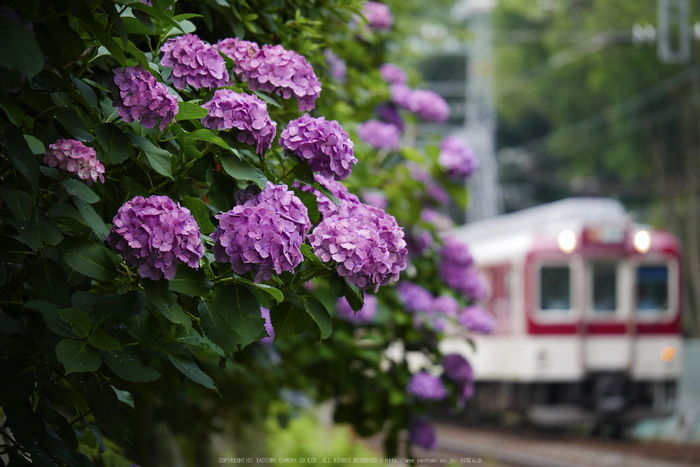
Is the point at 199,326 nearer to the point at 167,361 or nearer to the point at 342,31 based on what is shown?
the point at 167,361

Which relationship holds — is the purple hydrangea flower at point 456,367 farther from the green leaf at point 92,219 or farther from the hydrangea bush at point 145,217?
the green leaf at point 92,219

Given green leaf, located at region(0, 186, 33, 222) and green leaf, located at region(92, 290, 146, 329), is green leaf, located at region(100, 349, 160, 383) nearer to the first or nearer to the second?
green leaf, located at region(92, 290, 146, 329)

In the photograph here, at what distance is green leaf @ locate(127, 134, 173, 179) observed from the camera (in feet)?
6.05

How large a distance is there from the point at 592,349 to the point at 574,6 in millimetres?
16807

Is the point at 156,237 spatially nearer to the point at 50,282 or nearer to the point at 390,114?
the point at 50,282

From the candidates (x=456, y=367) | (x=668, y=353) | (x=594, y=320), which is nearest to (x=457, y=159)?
(x=456, y=367)

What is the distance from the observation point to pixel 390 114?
5.01 m

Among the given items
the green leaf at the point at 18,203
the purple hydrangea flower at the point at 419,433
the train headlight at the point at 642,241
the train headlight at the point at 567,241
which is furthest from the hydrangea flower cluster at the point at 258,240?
the train headlight at the point at 642,241

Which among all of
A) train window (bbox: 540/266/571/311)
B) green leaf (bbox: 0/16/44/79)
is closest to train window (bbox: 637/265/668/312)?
train window (bbox: 540/266/571/311)

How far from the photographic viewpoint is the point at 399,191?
4.55m

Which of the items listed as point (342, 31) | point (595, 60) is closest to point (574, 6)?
point (595, 60)

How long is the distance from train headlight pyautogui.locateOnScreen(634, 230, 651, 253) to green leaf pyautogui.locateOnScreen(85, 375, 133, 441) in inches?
483

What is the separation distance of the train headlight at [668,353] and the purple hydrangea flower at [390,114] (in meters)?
9.30

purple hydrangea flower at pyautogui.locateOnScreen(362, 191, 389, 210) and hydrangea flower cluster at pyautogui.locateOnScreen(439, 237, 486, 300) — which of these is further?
hydrangea flower cluster at pyautogui.locateOnScreen(439, 237, 486, 300)
